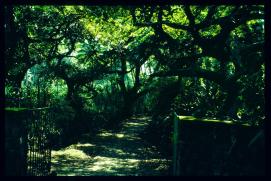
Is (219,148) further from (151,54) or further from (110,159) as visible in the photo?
(151,54)

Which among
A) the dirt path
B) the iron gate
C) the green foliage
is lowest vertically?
the dirt path

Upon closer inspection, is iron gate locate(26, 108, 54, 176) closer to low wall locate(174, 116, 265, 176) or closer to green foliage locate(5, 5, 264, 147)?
green foliage locate(5, 5, 264, 147)

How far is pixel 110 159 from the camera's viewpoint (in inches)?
509

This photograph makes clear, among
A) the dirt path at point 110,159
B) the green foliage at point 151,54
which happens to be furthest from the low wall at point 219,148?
the dirt path at point 110,159

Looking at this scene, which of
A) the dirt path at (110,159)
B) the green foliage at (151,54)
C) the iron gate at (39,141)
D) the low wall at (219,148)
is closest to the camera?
the low wall at (219,148)

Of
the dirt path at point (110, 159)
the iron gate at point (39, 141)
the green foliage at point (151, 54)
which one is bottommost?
the dirt path at point (110, 159)

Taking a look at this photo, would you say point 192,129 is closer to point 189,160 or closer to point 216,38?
point 189,160

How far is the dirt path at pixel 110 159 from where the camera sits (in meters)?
10.6

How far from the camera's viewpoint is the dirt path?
10612 mm

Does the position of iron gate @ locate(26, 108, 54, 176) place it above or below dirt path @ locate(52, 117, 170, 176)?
above

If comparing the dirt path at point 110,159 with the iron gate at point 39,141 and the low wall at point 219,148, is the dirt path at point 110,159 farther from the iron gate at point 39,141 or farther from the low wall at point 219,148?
the low wall at point 219,148

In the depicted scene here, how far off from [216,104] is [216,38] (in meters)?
4.46

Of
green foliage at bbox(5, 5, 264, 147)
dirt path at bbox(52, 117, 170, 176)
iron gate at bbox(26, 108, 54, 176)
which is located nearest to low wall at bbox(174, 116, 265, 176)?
iron gate at bbox(26, 108, 54, 176)

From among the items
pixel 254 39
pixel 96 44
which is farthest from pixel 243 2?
pixel 96 44
